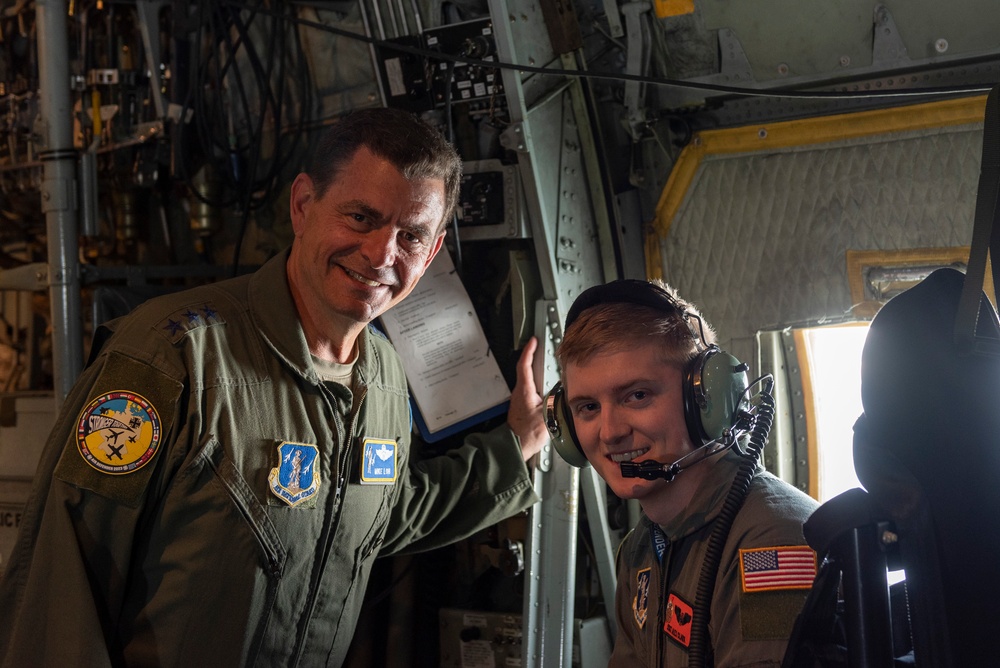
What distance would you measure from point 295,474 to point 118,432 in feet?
1.26

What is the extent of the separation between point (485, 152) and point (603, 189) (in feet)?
1.27

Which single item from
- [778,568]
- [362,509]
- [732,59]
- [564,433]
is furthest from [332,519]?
[732,59]

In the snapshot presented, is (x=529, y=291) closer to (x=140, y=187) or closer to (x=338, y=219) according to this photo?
(x=338, y=219)

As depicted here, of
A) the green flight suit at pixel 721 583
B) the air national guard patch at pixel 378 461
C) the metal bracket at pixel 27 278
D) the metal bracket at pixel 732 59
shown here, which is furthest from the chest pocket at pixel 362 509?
the metal bracket at pixel 27 278

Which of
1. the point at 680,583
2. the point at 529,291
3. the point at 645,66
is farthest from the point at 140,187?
the point at 680,583

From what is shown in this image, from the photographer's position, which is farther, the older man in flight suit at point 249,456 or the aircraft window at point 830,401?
the aircraft window at point 830,401

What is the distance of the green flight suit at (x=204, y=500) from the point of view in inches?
70.8

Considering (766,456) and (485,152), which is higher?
(485,152)

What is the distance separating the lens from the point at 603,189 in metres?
2.85

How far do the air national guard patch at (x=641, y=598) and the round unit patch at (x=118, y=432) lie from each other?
0.99m

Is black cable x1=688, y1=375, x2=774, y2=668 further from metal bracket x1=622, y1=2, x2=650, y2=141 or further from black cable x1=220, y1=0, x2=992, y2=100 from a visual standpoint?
metal bracket x1=622, y1=2, x2=650, y2=141

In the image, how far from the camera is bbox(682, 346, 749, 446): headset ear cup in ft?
5.21

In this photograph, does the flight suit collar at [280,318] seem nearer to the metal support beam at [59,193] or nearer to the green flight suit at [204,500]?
the green flight suit at [204,500]

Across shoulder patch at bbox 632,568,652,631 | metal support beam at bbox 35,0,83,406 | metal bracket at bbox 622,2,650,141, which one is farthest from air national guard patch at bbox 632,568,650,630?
metal support beam at bbox 35,0,83,406
